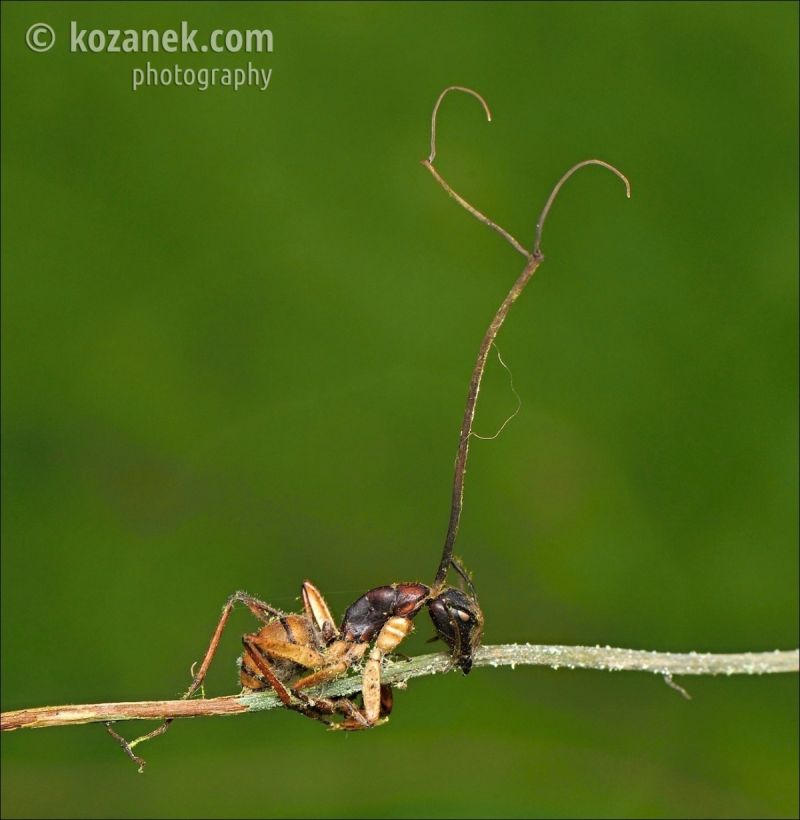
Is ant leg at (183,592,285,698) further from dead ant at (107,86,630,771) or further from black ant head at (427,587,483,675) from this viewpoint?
black ant head at (427,587,483,675)

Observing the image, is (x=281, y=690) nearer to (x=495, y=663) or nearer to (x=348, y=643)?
(x=348, y=643)

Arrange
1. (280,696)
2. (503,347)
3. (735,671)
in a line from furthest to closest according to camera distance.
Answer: (503,347) < (280,696) < (735,671)

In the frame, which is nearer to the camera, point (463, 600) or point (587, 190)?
point (463, 600)

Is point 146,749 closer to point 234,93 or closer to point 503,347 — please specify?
point 503,347

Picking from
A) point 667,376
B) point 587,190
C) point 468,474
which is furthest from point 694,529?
point 587,190
